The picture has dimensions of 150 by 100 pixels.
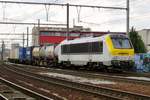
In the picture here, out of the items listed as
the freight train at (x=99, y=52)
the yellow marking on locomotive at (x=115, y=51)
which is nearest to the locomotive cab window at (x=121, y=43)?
the freight train at (x=99, y=52)

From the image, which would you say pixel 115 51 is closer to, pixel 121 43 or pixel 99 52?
pixel 121 43

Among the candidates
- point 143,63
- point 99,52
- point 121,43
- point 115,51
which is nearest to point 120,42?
point 121,43

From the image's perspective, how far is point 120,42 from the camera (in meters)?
31.8

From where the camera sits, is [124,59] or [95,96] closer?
[95,96]

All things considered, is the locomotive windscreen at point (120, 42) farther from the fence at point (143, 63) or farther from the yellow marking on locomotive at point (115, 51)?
the fence at point (143, 63)

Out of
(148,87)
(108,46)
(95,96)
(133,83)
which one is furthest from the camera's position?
(108,46)

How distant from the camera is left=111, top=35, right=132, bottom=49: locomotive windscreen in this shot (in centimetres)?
3134

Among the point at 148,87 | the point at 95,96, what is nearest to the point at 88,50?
the point at 148,87

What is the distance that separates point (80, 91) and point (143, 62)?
18625 mm

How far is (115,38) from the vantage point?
31609mm

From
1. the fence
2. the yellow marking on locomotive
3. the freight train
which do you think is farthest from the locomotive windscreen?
the fence

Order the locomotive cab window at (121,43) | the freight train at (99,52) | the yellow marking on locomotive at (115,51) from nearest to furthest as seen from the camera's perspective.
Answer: the yellow marking on locomotive at (115,51) → the freight train at (99,52) → the locomotive cab window at (121,43)

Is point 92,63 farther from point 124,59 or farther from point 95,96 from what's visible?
point 95,96

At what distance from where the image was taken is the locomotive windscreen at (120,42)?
31341 mm
